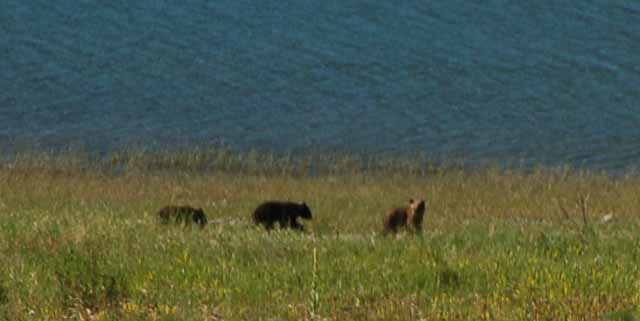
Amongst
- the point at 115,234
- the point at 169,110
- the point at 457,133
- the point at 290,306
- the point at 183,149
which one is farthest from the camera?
the point at 169,110

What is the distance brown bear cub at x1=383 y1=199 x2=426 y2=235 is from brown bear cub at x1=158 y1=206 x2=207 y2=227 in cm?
A: 214

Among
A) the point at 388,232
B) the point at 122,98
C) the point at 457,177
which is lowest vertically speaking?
the point at 122,98

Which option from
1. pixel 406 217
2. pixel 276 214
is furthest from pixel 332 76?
pixel 406 217

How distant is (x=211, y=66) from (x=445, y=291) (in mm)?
41512

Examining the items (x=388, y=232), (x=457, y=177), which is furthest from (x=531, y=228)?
(x=457, y=177)

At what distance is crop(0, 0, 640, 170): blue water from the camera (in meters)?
35.3

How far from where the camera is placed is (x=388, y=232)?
1265 cm

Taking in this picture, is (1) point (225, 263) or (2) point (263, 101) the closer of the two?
(1) point (225, 263)

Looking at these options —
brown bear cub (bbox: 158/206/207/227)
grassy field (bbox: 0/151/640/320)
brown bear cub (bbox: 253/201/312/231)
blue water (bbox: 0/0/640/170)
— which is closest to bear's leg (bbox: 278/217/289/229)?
brown bear cub (bbox: 253/201/312/231)

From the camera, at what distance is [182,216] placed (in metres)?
13.5

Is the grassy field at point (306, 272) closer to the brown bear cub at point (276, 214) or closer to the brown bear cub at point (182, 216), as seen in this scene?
the brown bear cub at point (182, 216)

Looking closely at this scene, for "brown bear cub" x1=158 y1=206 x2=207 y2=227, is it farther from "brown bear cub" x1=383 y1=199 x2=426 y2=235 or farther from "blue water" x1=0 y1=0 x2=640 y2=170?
"blue water" x1=0 y1=0 x2=640 y2=170

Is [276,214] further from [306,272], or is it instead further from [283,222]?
[306,272]

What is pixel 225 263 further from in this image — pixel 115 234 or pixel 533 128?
pixel 533 128
